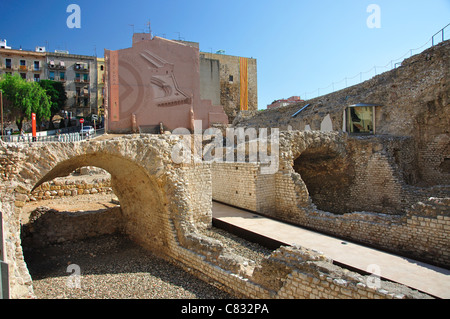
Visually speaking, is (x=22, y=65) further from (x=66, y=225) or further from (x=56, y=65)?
(x=66, y=225)

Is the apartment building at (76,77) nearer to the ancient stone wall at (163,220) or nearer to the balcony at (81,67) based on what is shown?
the balcony at (81,67)

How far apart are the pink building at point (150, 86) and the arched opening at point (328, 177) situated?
11.3 meters

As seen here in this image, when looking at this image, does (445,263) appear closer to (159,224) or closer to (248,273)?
(248,273)

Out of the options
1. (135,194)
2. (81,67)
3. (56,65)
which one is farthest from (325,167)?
(56,65)

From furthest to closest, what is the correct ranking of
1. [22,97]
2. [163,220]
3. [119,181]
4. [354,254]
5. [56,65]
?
Answer: [56,65]
[22,97]
[119,181]
[163,220]
[354,254]

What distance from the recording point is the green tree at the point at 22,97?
82.6 feet

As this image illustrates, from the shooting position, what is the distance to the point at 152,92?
67.3 ft

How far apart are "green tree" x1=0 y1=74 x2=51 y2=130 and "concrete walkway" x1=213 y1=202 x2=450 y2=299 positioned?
24.7 m

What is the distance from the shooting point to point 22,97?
2553 cm

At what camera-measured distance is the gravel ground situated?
5.57 metres

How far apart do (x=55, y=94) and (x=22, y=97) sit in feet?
19.0

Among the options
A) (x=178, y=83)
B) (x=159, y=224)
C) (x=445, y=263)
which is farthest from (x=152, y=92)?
(x=445, y=263)

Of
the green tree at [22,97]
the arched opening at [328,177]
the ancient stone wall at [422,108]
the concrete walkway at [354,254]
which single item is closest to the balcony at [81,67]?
the green tree at [22,97]
